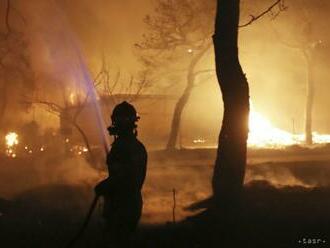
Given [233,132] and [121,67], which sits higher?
[121,67]

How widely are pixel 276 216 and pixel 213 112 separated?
3092 centimetres

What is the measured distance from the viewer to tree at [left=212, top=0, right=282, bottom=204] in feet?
27.8

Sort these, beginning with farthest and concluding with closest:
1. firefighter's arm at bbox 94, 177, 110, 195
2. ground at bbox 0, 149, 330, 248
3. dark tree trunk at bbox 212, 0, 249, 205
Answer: dark tree trunk at bbox 212, 0, 249, 205
ground at bbox 0, 149, 330, 248
firefighter's arm at bbox 94, 177, 110, 195

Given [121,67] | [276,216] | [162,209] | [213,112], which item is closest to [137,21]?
[121,67]

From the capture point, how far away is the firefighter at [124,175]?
197 inches

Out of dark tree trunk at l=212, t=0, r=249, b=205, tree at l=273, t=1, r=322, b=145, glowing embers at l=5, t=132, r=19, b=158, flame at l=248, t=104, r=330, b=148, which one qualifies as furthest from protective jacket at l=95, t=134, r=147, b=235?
tree at l=273, t=1, r=322, b=145

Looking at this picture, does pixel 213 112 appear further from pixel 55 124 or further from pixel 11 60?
pixel 11 60

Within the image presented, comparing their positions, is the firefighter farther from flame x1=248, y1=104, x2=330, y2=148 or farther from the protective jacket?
flame x1=248, y1=104, x2=330, y2=148

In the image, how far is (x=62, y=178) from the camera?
15875 millimetres

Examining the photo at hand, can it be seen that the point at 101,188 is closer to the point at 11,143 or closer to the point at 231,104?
the point at 231,104

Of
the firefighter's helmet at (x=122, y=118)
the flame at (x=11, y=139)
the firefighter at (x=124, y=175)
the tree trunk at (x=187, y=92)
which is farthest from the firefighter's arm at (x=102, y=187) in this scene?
the flame at (x=11, y=139)

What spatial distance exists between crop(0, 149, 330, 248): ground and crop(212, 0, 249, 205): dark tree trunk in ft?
1.51

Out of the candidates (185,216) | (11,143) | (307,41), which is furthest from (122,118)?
(307,41)

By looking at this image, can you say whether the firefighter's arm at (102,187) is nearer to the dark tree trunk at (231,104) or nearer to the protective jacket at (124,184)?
the protective jacket at (124,184)
